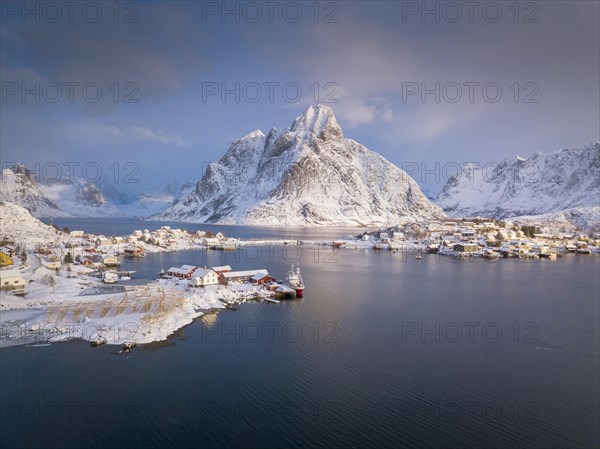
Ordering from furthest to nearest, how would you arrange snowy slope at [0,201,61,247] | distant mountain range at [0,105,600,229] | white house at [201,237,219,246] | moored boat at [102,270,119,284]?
distant mountain range at [0,105,600,229]
white house at [201,237,219,246]
snowy slope at [0,201,61,247]
moored boat at [102,270,119,284]

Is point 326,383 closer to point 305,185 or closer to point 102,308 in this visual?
point 102,308

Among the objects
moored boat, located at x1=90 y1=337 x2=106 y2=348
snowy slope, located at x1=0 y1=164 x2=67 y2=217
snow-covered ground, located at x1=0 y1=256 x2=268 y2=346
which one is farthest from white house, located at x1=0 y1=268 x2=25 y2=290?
snowy slope, located at x1=0 y1=164 x2=67 y2=217

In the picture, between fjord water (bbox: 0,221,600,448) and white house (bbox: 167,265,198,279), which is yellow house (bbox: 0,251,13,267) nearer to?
white house (bbox: 167,265,198,279)

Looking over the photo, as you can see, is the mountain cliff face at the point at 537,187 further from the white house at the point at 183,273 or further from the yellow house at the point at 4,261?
the yellow house at the point at 4,261

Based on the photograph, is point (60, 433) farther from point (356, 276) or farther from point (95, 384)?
point (356, 276)

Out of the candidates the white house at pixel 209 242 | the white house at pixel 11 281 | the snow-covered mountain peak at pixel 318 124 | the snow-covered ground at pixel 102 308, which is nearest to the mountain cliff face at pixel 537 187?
the snow-covered mountain peak at pixel 318 124

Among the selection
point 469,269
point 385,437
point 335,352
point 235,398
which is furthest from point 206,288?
point 469,269
